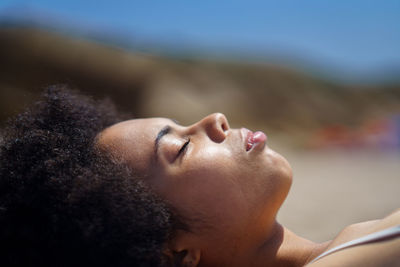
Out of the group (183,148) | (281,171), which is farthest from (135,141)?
(281,171)

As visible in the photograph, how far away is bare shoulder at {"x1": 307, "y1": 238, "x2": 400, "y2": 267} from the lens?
1.39 m

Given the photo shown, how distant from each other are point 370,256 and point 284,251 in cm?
53

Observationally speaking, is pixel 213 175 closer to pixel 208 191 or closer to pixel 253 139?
pixel 208 191

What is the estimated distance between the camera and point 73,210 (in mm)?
1612

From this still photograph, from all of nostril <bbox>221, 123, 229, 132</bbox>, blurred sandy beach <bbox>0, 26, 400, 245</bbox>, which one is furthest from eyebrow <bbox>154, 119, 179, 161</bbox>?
blurred sandy beach <bbox>0, 26, 400, 245</bbox>

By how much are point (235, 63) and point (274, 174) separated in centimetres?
2552

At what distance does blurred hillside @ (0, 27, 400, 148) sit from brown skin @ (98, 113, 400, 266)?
43.7 ft

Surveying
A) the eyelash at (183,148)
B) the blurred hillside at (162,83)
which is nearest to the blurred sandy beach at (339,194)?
the eyelash at (183,148)

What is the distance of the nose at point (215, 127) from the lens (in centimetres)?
190

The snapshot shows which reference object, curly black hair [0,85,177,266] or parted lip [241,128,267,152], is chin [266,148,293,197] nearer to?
parted lip [241,128,267,152]

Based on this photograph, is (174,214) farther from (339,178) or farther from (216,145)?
(339,178)

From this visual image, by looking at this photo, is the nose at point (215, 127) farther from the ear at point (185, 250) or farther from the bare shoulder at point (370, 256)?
the bare shoulder at point (370, 256)

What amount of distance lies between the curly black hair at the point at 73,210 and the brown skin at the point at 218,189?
0.09 meters

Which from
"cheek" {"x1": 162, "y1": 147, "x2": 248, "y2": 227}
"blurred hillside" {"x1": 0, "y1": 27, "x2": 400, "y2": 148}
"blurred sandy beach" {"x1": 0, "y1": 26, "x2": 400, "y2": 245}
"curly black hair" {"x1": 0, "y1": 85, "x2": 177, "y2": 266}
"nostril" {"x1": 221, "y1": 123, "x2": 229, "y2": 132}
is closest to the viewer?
"curly black hair" {"x1": 0, "y1": 85, "x2": 177, "y2": 266}
